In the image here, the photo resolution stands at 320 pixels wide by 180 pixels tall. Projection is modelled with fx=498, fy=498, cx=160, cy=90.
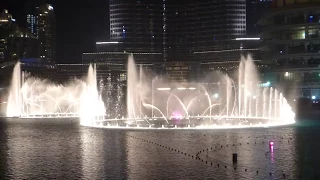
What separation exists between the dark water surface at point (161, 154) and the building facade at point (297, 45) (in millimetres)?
42738

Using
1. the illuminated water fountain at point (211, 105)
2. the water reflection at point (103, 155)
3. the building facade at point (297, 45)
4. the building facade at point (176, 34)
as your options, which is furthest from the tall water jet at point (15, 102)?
the building facade at point (176, 34)

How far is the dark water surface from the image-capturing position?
69.4ft

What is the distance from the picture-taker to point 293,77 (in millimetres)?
82000

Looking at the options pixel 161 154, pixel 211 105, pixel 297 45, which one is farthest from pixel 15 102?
pixel 161 154

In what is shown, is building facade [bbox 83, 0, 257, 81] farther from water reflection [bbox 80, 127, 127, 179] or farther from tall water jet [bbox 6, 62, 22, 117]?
water reflection [bbox 80, 127, 127, 179]

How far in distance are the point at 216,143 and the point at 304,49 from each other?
5484cm

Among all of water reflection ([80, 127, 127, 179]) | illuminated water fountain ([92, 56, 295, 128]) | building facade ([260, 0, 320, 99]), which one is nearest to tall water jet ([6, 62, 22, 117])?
illuminated water fountain ([92, 56, 295, 128])

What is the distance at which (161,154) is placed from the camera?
1052 inches

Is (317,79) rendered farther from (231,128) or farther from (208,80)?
(208,80)

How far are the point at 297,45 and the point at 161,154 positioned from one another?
60.9 meters

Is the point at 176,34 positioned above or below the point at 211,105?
above

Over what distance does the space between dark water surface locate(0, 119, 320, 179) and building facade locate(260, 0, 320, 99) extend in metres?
42.7

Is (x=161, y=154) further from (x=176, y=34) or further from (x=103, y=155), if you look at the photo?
(x=176, y=34)

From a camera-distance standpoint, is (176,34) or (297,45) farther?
(176,34)
